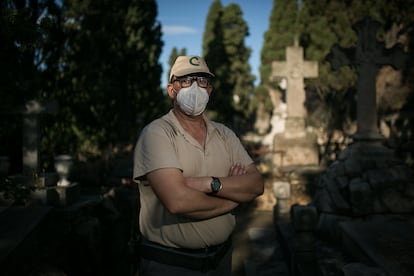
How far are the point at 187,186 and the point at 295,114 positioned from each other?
10.6m

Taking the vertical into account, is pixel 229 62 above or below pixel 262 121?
above

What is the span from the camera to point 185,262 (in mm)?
2029

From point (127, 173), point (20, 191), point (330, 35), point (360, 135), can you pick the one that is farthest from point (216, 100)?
point (20, 191)

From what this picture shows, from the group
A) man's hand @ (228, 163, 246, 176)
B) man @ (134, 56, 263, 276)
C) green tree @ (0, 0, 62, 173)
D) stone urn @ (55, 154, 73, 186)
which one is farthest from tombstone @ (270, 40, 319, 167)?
man @ (134, 56, 263, 276)

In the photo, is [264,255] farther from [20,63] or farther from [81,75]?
[81,75]

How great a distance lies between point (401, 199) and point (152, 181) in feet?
15.6

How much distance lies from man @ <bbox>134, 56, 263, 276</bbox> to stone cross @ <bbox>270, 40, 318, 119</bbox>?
10158 millimetres

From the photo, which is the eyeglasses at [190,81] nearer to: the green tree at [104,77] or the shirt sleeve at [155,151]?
the shirt sleeve at [155,151]

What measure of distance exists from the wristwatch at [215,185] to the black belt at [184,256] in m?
0.36

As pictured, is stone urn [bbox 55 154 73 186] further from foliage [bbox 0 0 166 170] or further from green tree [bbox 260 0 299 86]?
green tree [bbox 260 0 299 86]

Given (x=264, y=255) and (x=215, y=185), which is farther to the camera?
(x=264, y=255)

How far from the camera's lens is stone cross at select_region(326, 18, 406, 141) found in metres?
6.93

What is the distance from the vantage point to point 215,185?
80.4 inches

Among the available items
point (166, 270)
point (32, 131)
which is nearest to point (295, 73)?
point (32, 131)
